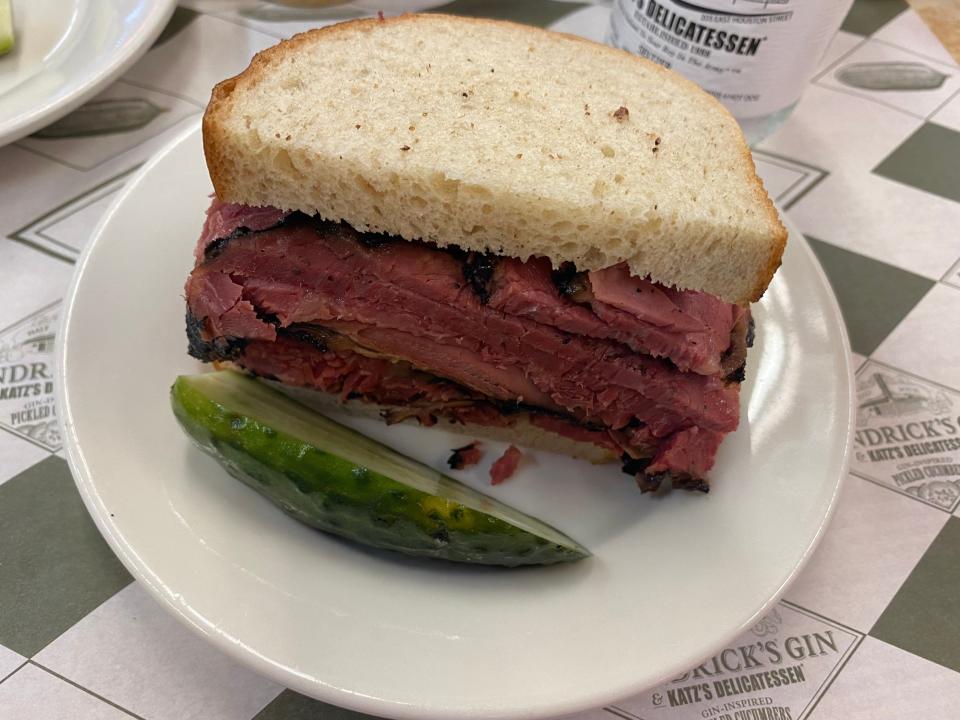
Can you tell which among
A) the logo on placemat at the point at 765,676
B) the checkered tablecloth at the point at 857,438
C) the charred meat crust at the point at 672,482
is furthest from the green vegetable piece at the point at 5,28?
the logo on placemat at the point at 765,676

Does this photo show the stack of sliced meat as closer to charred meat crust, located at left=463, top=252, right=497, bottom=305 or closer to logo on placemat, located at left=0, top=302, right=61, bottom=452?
charred meat crust, located at left=463, top=252, right=497, bottom=305

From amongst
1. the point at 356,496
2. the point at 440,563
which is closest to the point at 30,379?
the point at 356,496

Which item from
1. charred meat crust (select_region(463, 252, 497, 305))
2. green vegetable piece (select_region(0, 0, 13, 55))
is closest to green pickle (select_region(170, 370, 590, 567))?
charred meat crust (select_region(463, 252, 497, 305))

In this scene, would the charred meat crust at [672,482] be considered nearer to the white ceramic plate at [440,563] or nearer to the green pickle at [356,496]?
the white ceramic plate at [440,563]

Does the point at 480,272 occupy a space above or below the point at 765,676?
above

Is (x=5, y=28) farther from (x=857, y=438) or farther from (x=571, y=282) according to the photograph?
(x=857, y=438)

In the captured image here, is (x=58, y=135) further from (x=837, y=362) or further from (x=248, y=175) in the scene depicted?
(x=837, y=362)
